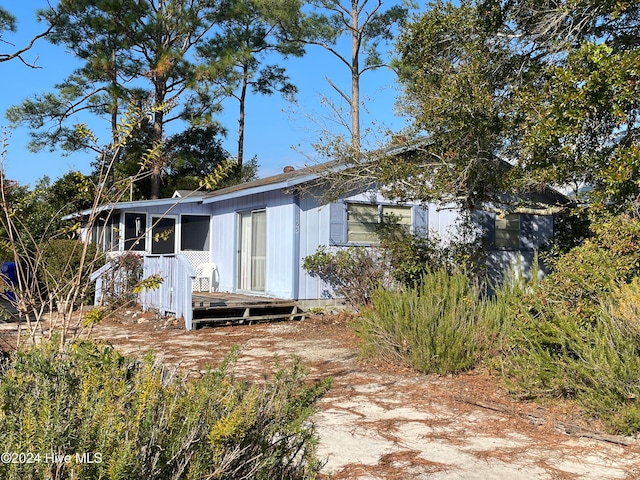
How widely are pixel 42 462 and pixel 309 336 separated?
8766 millimetres

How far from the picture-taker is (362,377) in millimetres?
7035

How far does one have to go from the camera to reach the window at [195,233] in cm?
1653

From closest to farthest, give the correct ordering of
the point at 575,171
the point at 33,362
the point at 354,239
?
the point at 33,362
the point at 575,171
the point at 354,239

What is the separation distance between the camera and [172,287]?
1220 centimetres

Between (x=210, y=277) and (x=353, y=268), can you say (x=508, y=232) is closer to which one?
(x=353, y=268)

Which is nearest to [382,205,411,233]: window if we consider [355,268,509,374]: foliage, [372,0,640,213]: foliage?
[372,0,640,213]: foliage

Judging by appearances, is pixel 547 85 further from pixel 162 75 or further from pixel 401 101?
pixel 162 75

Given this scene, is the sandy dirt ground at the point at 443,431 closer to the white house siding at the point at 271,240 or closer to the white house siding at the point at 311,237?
the white house siding at the point at 311,237

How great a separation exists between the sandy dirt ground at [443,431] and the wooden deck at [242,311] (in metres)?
3.48

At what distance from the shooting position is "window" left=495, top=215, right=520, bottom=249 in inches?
604

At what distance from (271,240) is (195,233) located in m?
3.89

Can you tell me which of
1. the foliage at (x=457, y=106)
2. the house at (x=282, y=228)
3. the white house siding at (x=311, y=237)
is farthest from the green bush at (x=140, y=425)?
the white house siding at (x=311, y=237)

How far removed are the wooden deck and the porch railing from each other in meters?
0.24

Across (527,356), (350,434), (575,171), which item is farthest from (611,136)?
(350,434)
